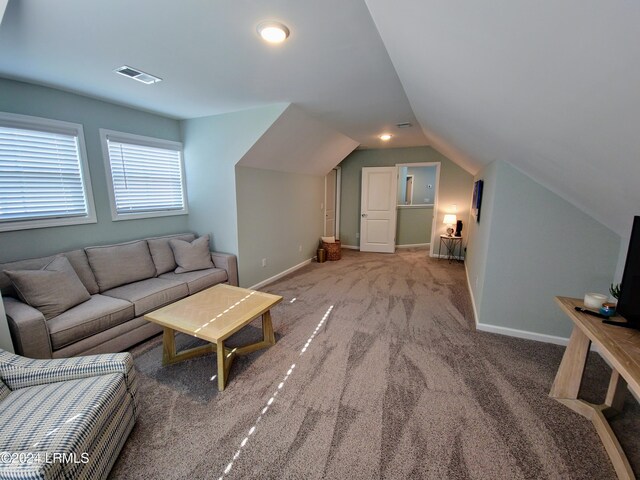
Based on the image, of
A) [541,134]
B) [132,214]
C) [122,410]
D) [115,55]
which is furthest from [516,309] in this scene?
[132,214]

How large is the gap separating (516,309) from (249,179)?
3.53 m

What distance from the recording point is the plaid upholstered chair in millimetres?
1004

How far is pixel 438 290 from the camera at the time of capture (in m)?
3.83

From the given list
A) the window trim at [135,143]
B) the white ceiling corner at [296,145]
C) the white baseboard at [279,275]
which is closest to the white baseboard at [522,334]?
the white baseboard at [279,275]

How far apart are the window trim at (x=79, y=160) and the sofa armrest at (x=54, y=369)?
1.52 metres

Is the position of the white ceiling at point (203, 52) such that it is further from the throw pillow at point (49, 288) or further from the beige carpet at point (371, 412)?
the beige carpet at point (371, 412)

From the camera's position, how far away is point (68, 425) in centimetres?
111

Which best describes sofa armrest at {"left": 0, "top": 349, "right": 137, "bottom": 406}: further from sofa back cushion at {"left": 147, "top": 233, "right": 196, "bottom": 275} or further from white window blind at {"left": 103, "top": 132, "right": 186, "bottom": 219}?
white window blind at {"left": 103, "top": 132, "right": 186, "bottom": 219}

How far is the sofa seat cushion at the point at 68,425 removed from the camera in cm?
102

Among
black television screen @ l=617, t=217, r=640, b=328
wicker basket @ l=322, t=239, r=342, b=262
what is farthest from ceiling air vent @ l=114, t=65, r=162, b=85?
wicker basket @ l=322, t=239, r=342, b=262

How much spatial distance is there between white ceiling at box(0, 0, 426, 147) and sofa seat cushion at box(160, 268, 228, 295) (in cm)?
202

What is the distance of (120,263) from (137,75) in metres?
1.90

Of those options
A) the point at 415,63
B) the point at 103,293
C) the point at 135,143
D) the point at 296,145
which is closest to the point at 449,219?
the point at 296,145

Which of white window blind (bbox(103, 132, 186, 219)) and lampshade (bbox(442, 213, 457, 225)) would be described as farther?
lampshade (bbox(442, 213, 457, 225))
